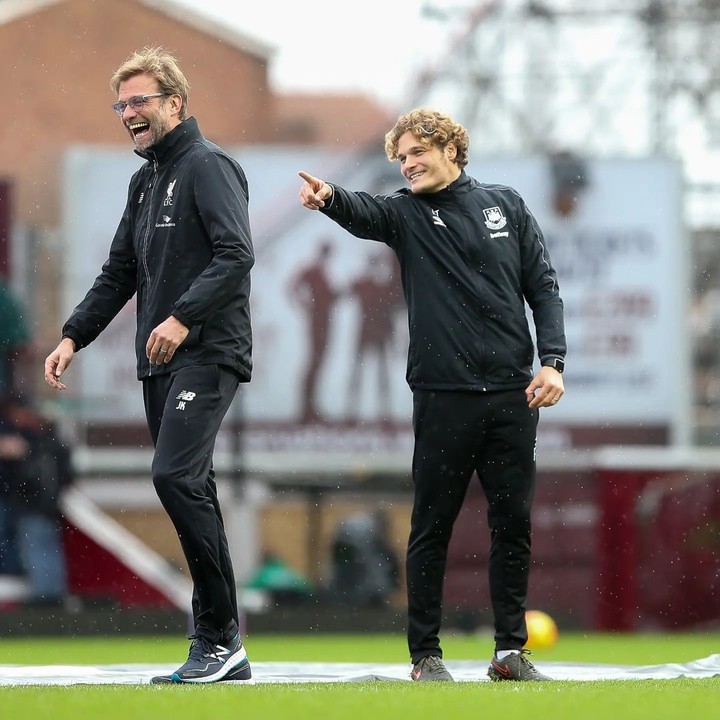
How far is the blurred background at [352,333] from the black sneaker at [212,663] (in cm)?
670

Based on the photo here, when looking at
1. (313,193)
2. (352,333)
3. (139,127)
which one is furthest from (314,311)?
(313,193)

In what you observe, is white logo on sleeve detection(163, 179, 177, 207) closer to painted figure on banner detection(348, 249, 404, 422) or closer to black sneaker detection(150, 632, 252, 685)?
black sneaker detection(150, 632, 252, 685)

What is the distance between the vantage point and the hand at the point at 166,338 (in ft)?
17.8

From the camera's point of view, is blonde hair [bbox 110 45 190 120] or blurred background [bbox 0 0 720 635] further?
blurred background [bbox 0 0 720 635]

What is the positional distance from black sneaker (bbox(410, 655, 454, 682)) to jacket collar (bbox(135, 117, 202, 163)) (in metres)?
1.89

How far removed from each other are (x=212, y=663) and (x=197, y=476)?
0.60 metres

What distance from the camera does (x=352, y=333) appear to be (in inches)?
677

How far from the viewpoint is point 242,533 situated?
1545cm

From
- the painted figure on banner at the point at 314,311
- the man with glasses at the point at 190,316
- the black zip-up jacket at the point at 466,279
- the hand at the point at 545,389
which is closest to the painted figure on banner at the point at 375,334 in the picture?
the painted figure on banner at the point at 314,311

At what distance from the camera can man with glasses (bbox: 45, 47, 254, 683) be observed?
5.48m

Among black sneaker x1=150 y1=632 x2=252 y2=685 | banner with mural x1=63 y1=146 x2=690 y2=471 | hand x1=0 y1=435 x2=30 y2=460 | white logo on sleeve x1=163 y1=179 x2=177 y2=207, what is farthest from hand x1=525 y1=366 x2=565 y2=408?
banner with mural x1=63 y1=146 x2=690 y2=471

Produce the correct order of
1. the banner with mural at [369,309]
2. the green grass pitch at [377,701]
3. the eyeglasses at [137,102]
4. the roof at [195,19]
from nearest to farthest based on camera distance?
the green grass pitch at [377,701] → the eyeglasses at [137,102] → the roof at [195,19] → the banner with mural at [369,309]

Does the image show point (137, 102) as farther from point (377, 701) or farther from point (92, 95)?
point (92, 95)

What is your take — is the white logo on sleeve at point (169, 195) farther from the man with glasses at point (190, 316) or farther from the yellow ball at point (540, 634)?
the yellow ball at point (540, 634)
